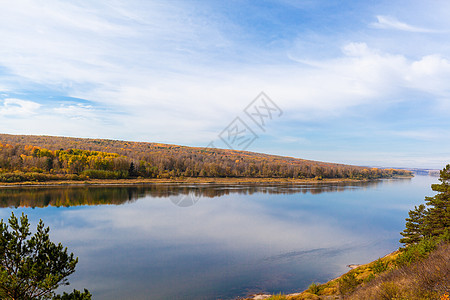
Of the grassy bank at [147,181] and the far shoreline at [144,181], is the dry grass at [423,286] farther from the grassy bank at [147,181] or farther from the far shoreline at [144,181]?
the grassy bank at [147,181]

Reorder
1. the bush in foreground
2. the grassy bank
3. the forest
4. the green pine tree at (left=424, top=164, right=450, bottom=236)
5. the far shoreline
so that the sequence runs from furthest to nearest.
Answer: the forest → the grassy bank → the far shoreline → the green pine tree at (left=424, top=164, right=450, bottom=236) → the bush in foreground

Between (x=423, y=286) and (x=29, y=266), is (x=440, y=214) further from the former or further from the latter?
(x=29, y=266)

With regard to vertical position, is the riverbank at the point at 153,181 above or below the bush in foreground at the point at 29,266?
below

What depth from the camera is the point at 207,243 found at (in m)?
18.8

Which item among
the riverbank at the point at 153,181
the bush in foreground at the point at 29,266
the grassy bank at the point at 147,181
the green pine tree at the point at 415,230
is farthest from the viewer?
the grassy bank at the point at 147,181

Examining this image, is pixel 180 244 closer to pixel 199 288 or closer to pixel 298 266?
pixel 199 288

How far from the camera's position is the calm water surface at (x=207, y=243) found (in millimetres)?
12156

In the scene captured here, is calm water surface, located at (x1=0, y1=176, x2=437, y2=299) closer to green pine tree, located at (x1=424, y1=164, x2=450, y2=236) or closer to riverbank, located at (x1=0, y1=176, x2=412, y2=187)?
green pine tree, located at (x1=424, y1=164, x2=450, y2=236)

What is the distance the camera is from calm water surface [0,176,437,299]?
12.2 metres

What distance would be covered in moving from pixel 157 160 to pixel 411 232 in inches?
3052

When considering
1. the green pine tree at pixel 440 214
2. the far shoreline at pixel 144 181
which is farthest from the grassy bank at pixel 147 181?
the green pine tree at pixel 440 214

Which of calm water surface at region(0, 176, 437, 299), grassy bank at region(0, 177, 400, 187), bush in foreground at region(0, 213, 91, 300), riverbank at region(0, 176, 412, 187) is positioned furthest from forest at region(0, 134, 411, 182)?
bush in foreground at region(0, 213, 91, 300)

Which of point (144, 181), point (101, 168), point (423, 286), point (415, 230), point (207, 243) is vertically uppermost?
point (423, 286)

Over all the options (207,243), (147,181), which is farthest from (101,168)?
(207,243)
